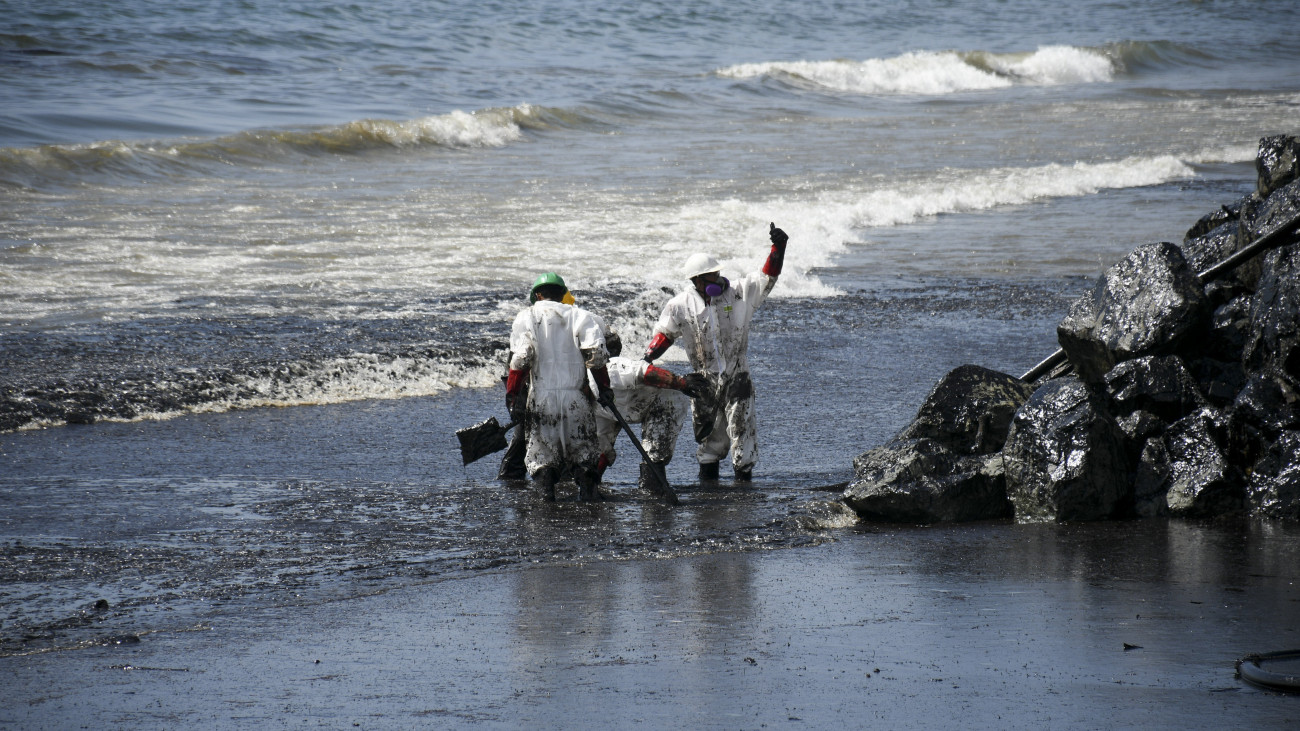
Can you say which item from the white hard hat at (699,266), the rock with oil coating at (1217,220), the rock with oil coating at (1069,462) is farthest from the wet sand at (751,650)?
the rock with oil coating at (1217,220)

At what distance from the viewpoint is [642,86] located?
3306 centimetres

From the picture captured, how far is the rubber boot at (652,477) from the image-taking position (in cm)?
800

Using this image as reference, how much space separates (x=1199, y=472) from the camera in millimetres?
6980

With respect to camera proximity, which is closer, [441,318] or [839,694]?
[839,694]

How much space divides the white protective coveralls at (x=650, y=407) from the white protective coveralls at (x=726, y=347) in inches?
11.1

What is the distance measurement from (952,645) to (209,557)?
3721 mm

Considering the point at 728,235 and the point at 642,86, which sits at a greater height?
the point at 642,86

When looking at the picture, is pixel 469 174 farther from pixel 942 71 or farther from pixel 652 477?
pixel 942 71

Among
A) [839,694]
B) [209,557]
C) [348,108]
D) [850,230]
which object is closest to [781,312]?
[850,230]

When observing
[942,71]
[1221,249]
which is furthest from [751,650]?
[942,71]

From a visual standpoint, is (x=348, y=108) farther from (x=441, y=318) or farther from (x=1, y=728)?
(x=1, y=728)

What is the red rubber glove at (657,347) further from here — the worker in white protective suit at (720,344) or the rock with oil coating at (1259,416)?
the rock with oil coating at (1259,416)

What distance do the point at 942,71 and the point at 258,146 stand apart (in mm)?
24783

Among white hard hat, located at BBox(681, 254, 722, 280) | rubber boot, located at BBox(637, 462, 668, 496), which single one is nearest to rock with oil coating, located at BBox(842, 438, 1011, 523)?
rubber boot, located at BBox(637, 462, 668, 496)
